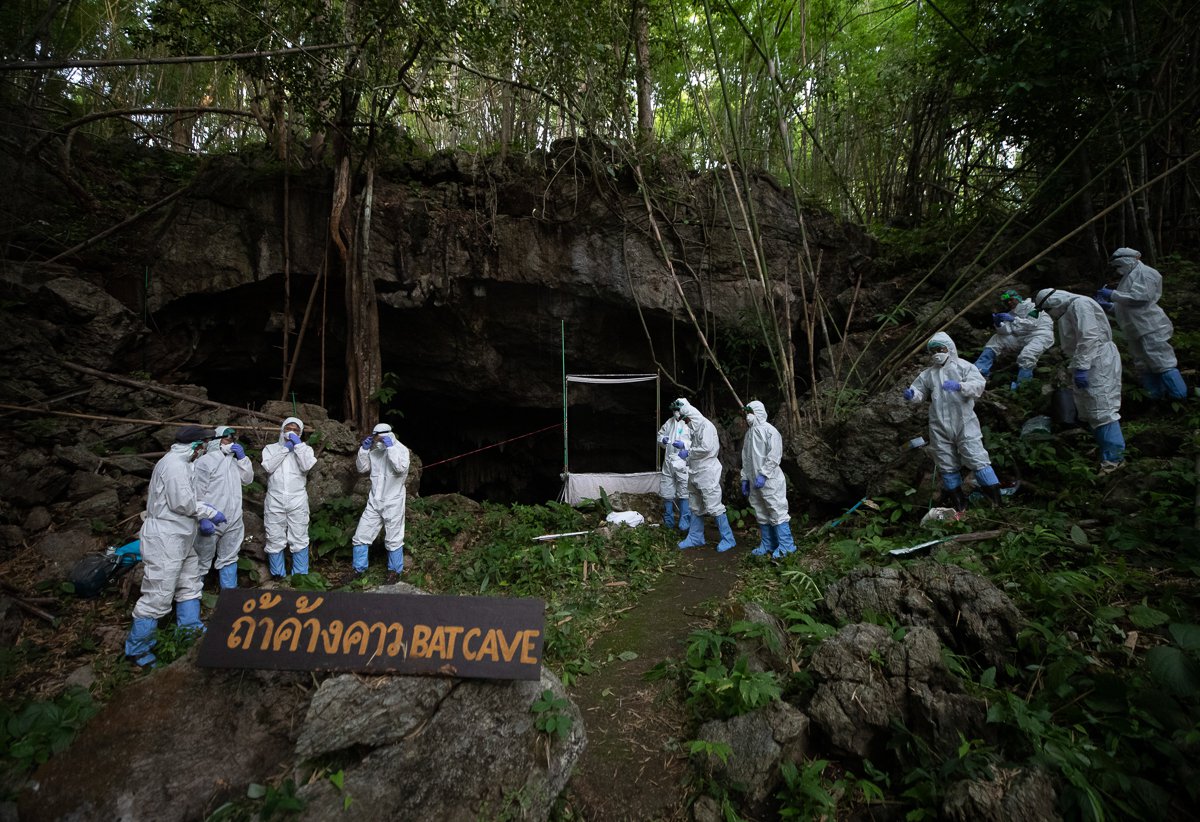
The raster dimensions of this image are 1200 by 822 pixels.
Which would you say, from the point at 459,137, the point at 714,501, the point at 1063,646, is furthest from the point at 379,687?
the point at 459,137

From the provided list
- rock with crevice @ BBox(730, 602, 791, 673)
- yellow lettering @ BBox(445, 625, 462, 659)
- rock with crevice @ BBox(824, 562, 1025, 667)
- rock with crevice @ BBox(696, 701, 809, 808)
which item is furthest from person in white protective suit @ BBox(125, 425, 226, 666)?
rock with crevice @ BBox(824, 562, 1025, 667)

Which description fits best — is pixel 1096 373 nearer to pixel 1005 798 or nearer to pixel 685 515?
pixel 685 515

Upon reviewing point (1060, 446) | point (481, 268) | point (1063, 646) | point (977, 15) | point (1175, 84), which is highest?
point (977, 15)

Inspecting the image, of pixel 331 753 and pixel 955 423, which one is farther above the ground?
pixel 955 423

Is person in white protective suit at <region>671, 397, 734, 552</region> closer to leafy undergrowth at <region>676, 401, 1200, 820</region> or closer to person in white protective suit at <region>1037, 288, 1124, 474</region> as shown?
leafy undergrowth at <region>676, 401, 1200, 820</region>

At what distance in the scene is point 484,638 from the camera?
2391 mm

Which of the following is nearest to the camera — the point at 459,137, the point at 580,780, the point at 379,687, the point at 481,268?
the point at 379,687

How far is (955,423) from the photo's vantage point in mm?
4996

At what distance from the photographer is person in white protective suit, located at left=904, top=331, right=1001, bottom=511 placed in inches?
192

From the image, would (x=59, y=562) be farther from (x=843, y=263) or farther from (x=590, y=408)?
(x=843, y=263)


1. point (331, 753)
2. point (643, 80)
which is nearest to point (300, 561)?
point (331, 753)

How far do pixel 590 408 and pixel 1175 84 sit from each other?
911 cm

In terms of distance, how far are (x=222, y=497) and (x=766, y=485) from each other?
5418 millimetres

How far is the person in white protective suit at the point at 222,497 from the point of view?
458cm
